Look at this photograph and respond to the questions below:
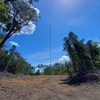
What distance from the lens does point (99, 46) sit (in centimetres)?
3066

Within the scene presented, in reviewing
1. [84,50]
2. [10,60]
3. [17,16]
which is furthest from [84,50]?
[10,60]

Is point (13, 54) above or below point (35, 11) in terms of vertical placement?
above

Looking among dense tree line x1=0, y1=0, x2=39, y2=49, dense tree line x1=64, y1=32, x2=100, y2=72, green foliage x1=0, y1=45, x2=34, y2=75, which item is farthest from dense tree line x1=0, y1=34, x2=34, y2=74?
dense tree line x1=0, y1=0, x2=39, y2=49

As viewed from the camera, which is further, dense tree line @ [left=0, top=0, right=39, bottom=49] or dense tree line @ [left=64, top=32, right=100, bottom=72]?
dense tree line @ [left=64, top=32, right=100, bottom=72]

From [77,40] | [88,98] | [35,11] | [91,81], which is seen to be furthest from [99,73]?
[77,40]

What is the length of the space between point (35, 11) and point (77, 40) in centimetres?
1731

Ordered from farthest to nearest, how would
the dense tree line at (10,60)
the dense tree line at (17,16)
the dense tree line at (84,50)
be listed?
the dense tree line at (10,60)
the dense tree line at (84,50)
the dense tree line at (17,16)

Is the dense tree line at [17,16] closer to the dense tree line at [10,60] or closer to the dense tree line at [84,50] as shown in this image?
the dense tree line at [84,50]

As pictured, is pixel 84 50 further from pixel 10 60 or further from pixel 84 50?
pixel 10 60

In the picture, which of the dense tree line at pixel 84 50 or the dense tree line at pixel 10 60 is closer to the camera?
the dense tree line at pixel 84 50

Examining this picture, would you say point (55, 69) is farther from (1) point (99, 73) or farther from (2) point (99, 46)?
(1) point (99, 73)

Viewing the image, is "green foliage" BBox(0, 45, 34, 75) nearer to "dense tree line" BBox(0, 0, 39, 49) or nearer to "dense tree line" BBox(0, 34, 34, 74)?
"dense tree line" BBox(0, 34, 34, 74)

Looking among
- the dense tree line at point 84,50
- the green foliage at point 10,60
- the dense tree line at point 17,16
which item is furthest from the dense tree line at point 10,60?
the dense tree line at point 17,16

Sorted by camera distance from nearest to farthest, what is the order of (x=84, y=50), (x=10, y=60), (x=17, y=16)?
(x=17, y=16) < (x=84, y=50) < (x=10, y=60)
